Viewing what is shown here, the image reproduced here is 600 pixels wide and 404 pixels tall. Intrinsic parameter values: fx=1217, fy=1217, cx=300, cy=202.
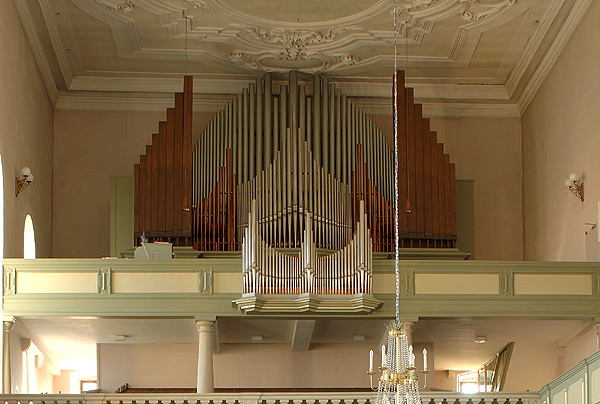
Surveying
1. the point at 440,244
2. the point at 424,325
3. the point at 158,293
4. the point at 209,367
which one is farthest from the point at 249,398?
the point at 440,244

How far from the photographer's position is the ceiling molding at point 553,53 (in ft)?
69.2

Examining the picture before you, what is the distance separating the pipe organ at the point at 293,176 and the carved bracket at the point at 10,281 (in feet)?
10.6

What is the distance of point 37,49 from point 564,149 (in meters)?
9.78

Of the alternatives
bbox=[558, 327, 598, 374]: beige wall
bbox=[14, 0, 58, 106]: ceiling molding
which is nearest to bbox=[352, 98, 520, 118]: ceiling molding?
bbox=[558, 327, 598, 374]: beige wall

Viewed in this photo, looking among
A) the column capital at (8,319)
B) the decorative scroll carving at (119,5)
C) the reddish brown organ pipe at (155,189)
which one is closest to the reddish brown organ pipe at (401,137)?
the reddish brown organ pipe at (155,189)

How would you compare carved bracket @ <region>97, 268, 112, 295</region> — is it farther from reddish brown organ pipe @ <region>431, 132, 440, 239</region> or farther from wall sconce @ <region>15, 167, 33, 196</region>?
reddish brown organ pipe @ <region>431, 132, 440, 239</region>

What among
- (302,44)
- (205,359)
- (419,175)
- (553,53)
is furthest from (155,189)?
(553,53)

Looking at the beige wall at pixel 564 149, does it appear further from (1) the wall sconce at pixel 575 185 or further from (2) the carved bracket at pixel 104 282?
(2) the carved bracket at pixel 104 282

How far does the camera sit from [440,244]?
73.7 ft

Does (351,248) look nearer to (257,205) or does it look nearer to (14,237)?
(257,205)

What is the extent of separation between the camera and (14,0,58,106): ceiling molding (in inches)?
818

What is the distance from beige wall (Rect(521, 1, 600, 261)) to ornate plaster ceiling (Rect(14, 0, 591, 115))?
0.54 metres

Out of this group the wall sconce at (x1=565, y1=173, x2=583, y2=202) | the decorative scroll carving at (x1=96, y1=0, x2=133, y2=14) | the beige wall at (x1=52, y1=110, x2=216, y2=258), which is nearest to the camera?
the wall sconce at (x1=565, y1=173, x2=583, y2=202)

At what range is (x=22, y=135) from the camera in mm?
21266
